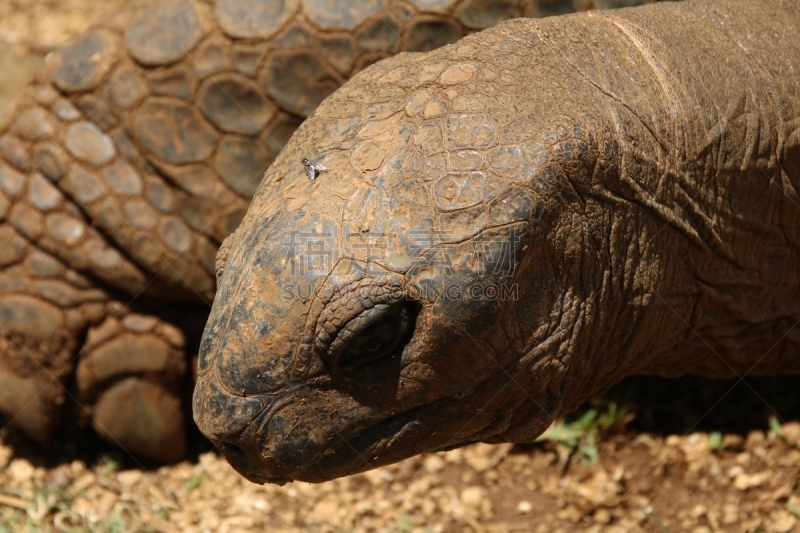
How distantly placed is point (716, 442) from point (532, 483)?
29.3 inches

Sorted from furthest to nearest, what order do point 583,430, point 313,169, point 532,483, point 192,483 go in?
point 192,483 < point 583,430 < point 532,483 < point 313,169

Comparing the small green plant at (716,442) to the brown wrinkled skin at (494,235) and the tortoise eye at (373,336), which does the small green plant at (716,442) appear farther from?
the tortoise eye at (373,336)

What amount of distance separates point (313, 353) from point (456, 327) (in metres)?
0.35

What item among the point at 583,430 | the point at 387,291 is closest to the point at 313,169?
the point at 387,291

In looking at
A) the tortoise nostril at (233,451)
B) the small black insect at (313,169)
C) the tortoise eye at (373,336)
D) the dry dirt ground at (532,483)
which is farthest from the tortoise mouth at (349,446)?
the dry dirt ground at (532,483)

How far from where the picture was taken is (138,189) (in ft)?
14.0

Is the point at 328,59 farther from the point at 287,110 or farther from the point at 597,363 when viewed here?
the point at 597,363

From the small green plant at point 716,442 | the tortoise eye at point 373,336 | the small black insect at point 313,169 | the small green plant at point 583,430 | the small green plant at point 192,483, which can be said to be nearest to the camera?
the tortoise eye at point 373,336

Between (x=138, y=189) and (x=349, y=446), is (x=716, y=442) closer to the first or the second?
(x=349, y=446)

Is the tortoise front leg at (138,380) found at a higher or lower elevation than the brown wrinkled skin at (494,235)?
lower

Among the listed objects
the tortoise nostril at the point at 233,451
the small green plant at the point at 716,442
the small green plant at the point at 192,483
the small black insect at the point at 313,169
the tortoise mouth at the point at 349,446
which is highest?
the small black insect at the point at 313,169

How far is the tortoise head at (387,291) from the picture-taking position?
90.7 inches

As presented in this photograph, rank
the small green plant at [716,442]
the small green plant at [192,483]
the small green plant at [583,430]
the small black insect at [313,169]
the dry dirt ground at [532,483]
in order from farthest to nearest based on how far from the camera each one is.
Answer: the small green plant at [192,483] < the small green plant at [583,430] < the small green plant at [716,442] < the dry dirt ground at [532,483] < the small black insect at [313,169]

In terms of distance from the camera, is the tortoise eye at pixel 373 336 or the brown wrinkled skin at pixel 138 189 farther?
the brown wrinkled skin at pixel 138 189
